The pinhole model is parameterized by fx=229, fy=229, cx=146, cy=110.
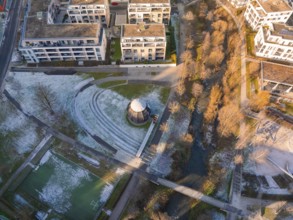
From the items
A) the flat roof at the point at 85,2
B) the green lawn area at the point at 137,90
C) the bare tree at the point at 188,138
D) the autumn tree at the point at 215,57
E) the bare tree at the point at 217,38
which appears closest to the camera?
the bare tree at the point at 188,138

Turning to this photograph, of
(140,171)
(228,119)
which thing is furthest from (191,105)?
(140,171)

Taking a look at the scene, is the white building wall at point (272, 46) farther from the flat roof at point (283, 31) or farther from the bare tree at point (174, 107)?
the bare tree at point (174, 107)

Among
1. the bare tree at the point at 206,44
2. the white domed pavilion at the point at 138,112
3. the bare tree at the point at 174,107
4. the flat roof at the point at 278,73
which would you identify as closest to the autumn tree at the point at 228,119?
the bare tree at the point at 174,107

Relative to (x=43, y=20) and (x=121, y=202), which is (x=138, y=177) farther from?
(x=43, y=20)

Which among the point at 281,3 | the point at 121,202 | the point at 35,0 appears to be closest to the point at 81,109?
the point at 121,202

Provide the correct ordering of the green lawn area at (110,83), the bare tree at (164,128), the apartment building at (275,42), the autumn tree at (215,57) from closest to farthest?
the bare tree at (164,128) < the apartment building at (275,42) < the green lawn area at (110,83) < the autumn tree at (215,57)

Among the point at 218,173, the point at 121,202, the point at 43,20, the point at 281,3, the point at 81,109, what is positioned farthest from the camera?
the point at 281,3

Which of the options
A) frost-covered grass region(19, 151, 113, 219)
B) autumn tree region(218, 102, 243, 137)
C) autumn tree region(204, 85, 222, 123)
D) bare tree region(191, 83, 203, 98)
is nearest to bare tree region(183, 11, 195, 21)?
bare tree region(191, 83, 203, 98)
